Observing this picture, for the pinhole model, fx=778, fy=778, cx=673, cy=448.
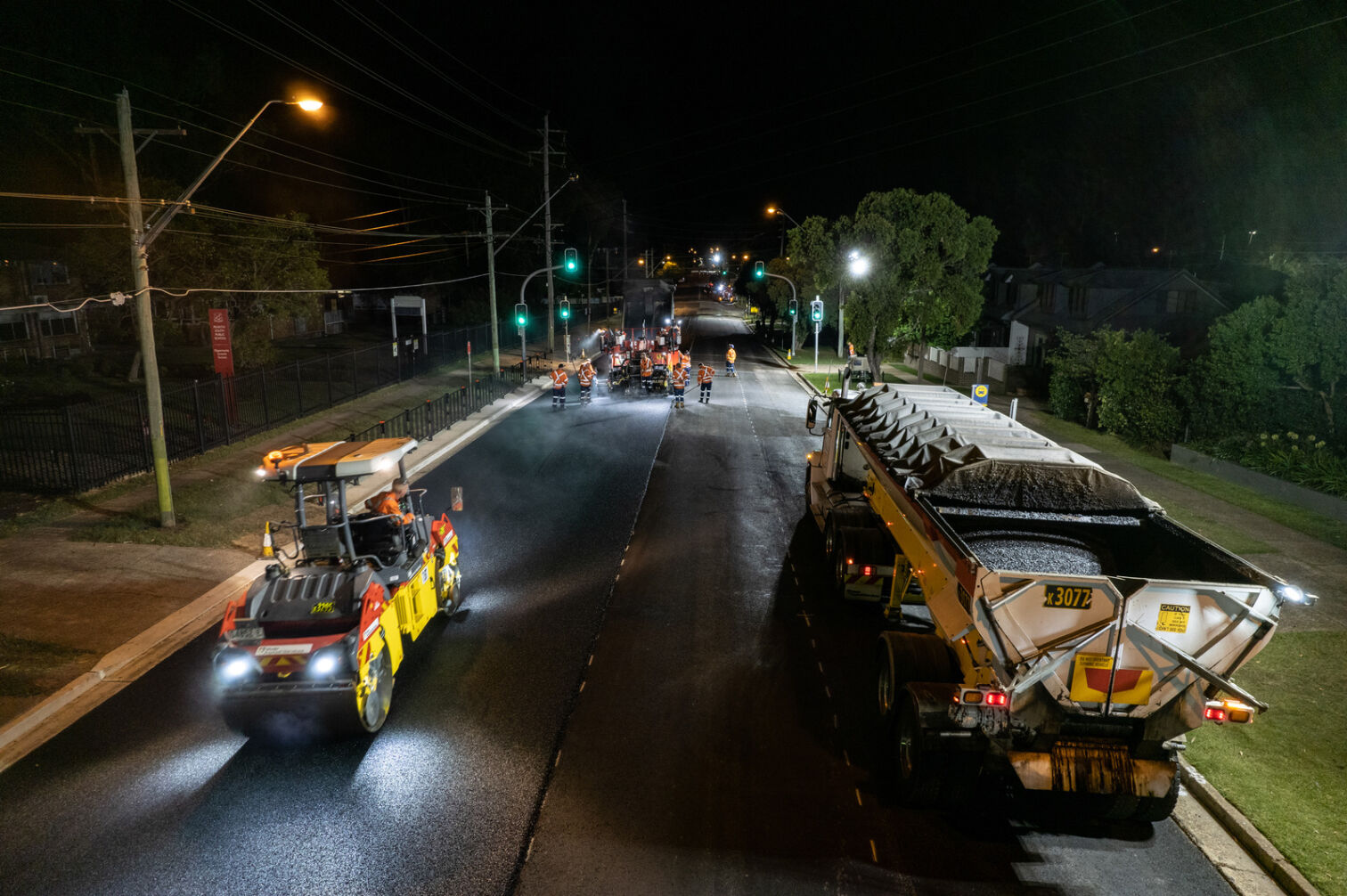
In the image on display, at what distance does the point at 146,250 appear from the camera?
12.2 m

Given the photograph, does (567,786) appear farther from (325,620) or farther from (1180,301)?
(1180,301)

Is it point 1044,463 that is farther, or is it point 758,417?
point 758,417

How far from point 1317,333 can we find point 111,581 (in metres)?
23.5

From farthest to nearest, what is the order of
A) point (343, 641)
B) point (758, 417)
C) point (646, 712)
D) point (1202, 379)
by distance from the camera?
point (758, 417)
point (1202, 379)
point (646, 712)
point (343, 641)

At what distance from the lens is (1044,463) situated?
8117 millimetres

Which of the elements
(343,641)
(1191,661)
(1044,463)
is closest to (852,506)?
(1044,463)

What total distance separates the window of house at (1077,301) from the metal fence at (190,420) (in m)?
29.1

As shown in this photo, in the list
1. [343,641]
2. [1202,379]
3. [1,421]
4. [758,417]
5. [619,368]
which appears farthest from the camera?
[619,368]

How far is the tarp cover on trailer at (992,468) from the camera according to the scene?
7.89 meters

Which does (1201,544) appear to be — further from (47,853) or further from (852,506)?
(47,853)

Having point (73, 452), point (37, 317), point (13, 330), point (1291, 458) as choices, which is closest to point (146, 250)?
point (73, 452)

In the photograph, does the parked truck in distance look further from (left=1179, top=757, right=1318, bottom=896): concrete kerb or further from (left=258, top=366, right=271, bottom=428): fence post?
(left=258, top=366, right=271, bottom=428): fence post

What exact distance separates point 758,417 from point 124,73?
79.8 ft

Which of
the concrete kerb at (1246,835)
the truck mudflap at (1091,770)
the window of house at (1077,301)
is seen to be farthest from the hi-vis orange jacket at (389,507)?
the window of house at (1077,301)
